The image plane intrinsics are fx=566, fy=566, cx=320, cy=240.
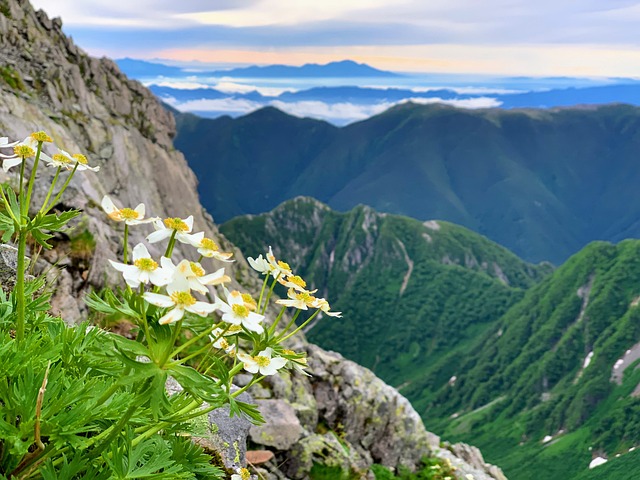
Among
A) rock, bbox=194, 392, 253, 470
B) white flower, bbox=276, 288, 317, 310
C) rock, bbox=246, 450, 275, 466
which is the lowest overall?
rock, bbox=246, 450, 275, 466

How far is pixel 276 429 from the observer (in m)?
16.4

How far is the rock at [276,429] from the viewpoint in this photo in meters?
15.9

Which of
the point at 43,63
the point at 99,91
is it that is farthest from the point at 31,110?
the point at 99,91

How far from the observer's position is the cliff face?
59.1 feet

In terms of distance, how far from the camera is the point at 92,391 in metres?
4.75

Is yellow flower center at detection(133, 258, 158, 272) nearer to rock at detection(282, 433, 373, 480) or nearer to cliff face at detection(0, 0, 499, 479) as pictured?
cliff face at detection(0, 0, 499, 479)

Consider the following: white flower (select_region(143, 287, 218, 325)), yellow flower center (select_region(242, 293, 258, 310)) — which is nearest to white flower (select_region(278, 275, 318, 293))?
yellow flower center (select_region(242, 293, 258, 310))

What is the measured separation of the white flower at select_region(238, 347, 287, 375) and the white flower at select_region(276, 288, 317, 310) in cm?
49

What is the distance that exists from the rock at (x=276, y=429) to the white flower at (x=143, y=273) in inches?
475

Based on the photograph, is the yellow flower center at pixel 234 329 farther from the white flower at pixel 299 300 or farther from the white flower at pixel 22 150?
the white flower at pixel 22 150

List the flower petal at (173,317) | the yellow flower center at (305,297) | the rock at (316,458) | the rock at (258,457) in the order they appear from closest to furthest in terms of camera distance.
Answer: the flower petal at (173,317) < the yellow flower center at (305,297) < the rock at (258,457) < the rock at (316,458)

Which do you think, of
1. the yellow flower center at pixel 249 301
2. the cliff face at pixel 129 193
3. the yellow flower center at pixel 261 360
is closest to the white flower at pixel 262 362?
the yellow flower center at pixel 261 360

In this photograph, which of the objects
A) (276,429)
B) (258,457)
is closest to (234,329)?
(258,457)

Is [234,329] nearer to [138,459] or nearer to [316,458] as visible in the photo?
[138,459]
